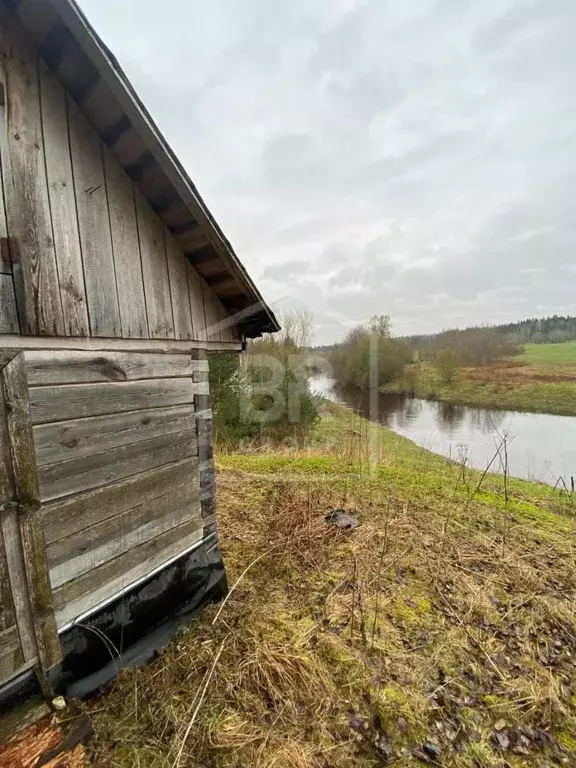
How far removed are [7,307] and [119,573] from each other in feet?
7.29

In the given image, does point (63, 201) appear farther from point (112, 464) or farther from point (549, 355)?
point (549, 355)

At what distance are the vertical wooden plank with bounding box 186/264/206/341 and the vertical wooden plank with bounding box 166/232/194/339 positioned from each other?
42 millimetres

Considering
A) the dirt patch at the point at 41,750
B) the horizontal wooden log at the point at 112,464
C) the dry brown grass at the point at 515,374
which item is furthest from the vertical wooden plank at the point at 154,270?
the dry brown grass at the point at 515,374

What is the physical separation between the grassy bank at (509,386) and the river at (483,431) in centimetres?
117

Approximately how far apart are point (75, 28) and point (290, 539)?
18.1ft

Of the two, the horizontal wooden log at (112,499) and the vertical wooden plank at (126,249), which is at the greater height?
the vertical wooden plank at (126,249)

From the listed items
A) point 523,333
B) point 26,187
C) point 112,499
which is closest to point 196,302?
point 26,187

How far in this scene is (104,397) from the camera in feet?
9.26

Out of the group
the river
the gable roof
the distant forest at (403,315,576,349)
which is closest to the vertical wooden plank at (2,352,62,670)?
the gable roof

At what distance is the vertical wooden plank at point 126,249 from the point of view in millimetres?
2766

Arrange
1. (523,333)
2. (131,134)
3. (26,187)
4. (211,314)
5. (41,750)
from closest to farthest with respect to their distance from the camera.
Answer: (41,750), (26,187), (131,134), (211,314), (523,333)

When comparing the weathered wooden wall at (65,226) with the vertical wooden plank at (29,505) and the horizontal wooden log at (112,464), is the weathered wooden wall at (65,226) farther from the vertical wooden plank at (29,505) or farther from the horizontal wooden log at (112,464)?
the horizontal wooden log at (112,464)

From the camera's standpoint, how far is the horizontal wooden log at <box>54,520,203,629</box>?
8.73 feet

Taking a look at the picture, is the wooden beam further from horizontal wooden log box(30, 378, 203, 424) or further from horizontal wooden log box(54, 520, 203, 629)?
horizontal wooden log box(54, 520, 203, 629)
